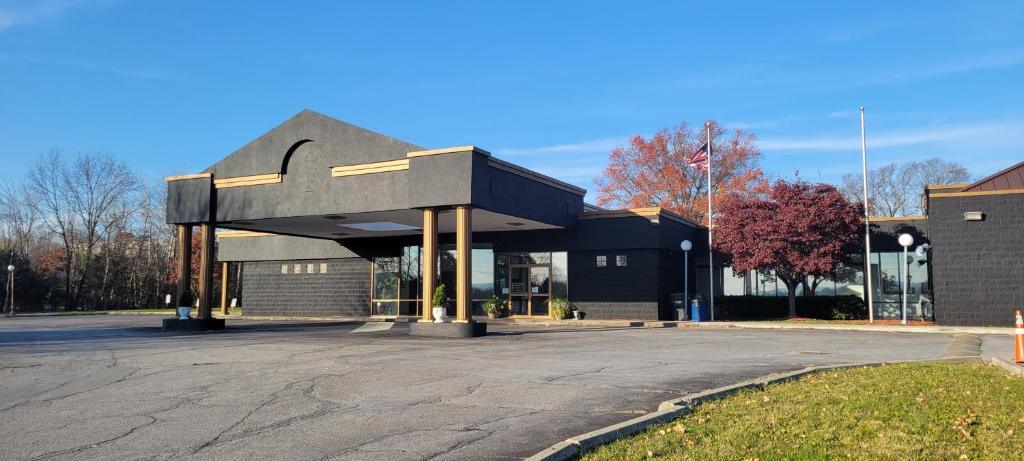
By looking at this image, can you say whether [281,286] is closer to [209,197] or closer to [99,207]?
[209,197]

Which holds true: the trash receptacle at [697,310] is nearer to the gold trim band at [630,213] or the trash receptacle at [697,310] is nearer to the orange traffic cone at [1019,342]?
the gold trim band at [630,213]

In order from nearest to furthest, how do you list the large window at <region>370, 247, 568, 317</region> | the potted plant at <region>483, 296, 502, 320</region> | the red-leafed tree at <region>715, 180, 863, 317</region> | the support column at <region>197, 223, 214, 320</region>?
the support column at <region>197, 223, 214, 320</region> → the red-leafed tree at <region>715, 180, 863, 317</region> → the large window at <region>370, 247, 568, 317</region> → the potted plant at <region>483, 296, 502, 320</region>

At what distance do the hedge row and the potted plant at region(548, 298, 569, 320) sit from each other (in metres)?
6.93

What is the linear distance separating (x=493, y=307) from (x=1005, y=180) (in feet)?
62.2

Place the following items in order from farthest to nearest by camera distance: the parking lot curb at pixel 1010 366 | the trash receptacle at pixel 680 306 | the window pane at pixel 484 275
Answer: the window pane at pixel 484 275
the trash receptacle at pixel 680 306
the parking lot curb at pixel 1010 366

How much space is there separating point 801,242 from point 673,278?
205 inches

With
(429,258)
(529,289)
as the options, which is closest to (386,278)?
(529,289)

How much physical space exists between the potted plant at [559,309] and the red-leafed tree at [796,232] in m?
6.82

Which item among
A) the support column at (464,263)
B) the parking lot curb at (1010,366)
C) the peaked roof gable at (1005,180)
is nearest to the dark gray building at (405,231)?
the support column at (464,263)

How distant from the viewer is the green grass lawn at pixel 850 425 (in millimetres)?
5676

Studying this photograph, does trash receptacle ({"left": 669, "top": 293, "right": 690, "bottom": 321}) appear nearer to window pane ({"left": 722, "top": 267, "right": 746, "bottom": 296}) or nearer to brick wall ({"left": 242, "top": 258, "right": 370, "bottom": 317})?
window pane ({"left": 722, "top": 267, "right": 746, "bottom": 296})

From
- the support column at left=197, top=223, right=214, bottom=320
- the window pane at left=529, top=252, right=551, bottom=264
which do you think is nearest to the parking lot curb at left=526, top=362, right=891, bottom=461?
the window pane at left=529, top=252, right=551, bottom=264

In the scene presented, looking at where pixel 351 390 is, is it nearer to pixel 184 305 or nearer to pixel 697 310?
pixel 184 305

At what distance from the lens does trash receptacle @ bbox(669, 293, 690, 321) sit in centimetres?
2830
